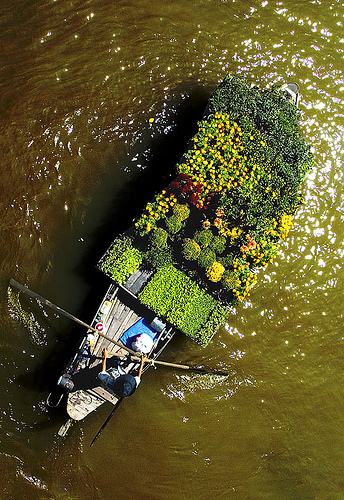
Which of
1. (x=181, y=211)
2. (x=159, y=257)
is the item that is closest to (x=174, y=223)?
(x=181, y=211)

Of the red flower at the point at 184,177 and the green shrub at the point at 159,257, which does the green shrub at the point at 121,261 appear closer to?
the green shrub at the point at 159,257

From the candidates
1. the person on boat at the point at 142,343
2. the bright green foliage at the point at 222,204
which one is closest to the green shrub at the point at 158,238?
the bright green foliage at the point at 222,204

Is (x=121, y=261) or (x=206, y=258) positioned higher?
(x=121, y=261)

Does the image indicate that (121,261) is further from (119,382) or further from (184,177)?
(119,382)

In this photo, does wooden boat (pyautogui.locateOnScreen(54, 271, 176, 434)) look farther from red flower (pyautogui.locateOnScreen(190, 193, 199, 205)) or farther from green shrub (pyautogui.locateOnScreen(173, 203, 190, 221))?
red flower (pyautogui.locateOnScreen(190, 193, 199, 205))

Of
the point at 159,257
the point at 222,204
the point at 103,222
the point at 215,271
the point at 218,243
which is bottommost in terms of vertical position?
the point at 215,271

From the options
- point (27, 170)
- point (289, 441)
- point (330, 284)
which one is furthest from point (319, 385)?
point (27, 170)

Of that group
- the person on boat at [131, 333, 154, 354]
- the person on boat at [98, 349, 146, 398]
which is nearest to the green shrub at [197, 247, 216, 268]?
the person on boat at [131, 333, 154, 354]

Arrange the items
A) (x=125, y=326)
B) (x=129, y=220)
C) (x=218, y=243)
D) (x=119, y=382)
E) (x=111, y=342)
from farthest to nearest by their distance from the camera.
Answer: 1. (x=129, y=220)
2. (x=125, y=326)
3. (x=111, y=342)
4. (x=218, y=243)
5. (x=119, y=382)
